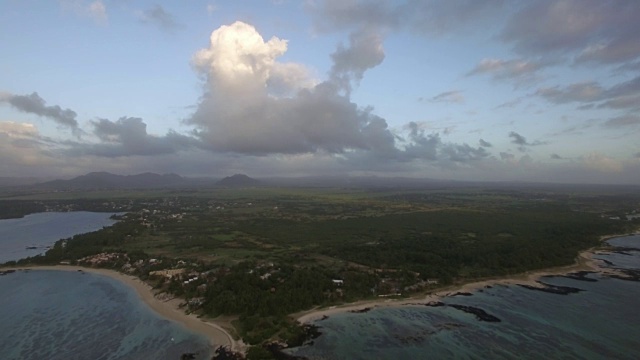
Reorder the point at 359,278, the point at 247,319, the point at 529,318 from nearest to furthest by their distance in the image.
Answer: the point at 247,319 → the point at 529,318 → the point at 359,278

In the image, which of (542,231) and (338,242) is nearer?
(338,242)

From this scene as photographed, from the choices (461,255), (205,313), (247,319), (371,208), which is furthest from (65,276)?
(371,208)

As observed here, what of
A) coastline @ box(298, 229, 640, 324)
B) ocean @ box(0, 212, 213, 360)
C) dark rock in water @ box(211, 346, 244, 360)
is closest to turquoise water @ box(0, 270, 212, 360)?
ocean @ box(0, 212, 213, 360)

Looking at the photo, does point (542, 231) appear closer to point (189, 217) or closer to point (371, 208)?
point (371, 208)

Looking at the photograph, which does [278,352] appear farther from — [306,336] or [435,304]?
[435,304]

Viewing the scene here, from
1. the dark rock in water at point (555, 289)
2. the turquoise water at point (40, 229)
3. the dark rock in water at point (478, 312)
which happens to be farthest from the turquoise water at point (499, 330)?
the turquoise water at point (40, 229)

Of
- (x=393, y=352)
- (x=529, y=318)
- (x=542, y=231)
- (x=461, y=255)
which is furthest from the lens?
(x=542, y=231)
